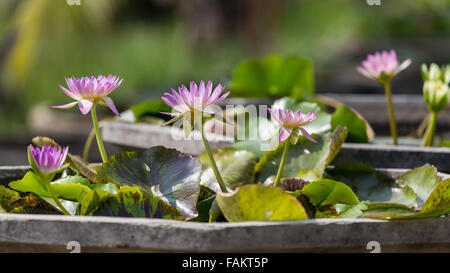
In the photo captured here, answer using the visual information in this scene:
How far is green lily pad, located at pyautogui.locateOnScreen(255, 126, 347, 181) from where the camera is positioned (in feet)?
2.36

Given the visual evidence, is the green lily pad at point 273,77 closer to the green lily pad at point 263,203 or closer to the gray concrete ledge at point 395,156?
the gray concrete ledge at point 395,156

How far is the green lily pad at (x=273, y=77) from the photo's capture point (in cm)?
130

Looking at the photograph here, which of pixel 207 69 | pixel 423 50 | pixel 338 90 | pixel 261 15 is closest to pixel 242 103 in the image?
pixel 338 90

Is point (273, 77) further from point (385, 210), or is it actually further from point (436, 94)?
point (385, 210)

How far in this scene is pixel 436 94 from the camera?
86 cm

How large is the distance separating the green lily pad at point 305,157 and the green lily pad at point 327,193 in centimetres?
10

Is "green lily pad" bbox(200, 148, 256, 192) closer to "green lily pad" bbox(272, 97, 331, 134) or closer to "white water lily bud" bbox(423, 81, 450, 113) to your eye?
"green lily pad" bbox(272, 97, 331, 134)

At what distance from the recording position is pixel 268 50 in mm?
6430

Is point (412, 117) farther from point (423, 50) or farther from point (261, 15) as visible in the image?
point (261, 15)

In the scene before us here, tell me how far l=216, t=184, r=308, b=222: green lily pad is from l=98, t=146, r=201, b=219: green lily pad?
3.1 inches

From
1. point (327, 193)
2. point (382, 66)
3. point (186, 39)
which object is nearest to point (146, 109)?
point (382, 66)

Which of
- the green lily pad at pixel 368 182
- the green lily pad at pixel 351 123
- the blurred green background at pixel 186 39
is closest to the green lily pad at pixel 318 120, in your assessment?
the green lily pad at pixel 351 123
